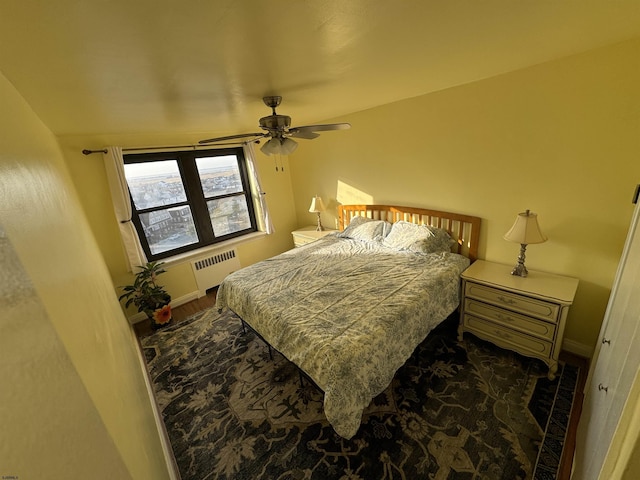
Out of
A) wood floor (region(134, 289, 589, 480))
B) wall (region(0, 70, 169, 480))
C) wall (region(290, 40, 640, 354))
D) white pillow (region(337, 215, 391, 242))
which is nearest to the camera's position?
wall (region(0, 70, 169, 480))

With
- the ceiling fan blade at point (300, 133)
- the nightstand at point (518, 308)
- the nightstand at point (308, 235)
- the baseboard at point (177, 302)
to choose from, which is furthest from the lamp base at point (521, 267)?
the baseboard at point (177, 302)

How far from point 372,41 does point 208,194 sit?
322 centimetres

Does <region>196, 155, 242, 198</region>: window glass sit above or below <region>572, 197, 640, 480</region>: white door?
above

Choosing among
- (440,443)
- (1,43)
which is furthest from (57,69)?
(440,443)

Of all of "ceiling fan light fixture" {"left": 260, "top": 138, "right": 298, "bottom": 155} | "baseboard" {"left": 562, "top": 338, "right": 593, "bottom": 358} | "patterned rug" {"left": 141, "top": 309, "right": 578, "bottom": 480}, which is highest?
"ceiling fan light fixture" {"left": 260, "top": 138, "right": 298, "bottom": 155}

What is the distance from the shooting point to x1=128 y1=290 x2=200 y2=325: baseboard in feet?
10.7

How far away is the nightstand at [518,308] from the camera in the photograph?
6.38 ft

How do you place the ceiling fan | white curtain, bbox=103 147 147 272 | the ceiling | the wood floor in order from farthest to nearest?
white curtain, bbox=103 147 147 272, the ceiling fan, the wood floor, the ceiling

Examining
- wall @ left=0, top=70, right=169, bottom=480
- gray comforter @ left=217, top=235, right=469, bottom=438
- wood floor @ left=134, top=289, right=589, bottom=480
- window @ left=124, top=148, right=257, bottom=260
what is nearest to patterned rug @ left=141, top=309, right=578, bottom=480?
wood floor @ left=134, top=289, right=589, bottom=480

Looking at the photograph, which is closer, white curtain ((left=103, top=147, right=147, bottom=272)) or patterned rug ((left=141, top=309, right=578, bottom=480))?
patterned rug ((left=141, top=309, right=578, bottom=480))

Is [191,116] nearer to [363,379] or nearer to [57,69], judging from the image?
[57,69]

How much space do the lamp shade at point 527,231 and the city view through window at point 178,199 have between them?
3496 millimetres

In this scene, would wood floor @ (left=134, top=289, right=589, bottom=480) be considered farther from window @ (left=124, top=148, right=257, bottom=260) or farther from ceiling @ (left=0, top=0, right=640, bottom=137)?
ceiling @ (left=0, top=0, right=640, bottom=137)

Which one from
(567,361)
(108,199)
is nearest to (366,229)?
(567,361)
